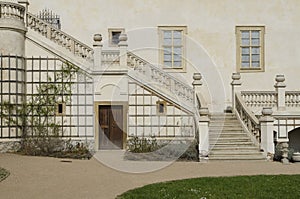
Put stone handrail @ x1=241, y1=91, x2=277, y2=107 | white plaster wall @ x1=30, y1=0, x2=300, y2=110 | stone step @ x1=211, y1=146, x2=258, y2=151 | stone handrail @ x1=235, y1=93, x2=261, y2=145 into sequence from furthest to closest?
1. white plaster wall @ x1=30, y1=0, x2=300, y2=110
2. stone handrail @ x1=241, y1=91, x2=277, y2=107
3. stone handrail @ x1=235, y1=93, x2=261, y2=145
4. stone step @ x1=211, y1=146, x2=258, y2=151

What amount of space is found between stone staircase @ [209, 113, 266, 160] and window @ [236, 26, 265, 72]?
4.22 metres

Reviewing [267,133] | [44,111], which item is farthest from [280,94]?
[44,111]

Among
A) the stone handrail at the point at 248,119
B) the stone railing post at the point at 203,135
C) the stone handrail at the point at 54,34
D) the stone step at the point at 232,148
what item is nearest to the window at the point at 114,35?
the stone handrail at the point at 54,34

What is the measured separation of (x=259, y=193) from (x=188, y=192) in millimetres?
1431

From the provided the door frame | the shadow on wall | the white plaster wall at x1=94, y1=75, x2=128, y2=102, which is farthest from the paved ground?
the shadow on wall

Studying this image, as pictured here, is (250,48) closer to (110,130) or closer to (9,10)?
(110,130)

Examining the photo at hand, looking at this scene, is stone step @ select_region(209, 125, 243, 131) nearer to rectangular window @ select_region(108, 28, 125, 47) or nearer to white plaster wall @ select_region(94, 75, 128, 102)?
white plaster wall @ select_region(94, 75, 128, 102)

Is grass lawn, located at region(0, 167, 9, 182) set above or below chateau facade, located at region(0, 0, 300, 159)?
below

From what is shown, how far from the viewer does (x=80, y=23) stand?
20.6 metres

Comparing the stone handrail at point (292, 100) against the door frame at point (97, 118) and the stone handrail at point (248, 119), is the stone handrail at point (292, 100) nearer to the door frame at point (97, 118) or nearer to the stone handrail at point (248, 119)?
the stone handrail at point (248, 119)

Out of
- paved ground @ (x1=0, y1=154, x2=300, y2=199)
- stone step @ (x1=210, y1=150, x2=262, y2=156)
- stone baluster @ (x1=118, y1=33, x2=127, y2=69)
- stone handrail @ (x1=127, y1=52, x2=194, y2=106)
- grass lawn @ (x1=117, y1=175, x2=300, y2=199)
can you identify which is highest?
stone baluster @ (x1=118, y1=33, x2=127, y2=69)

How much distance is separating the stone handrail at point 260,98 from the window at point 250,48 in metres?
2.98

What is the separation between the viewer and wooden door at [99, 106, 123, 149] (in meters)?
18.6

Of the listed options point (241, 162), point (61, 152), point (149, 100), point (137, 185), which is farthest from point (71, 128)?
point (137, 185)
